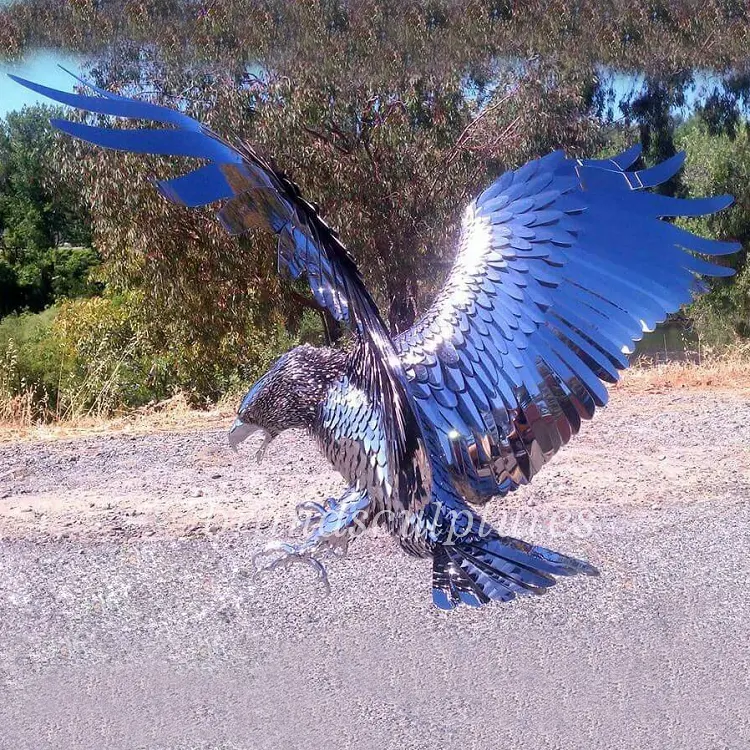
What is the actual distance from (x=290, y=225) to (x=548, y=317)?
56cm

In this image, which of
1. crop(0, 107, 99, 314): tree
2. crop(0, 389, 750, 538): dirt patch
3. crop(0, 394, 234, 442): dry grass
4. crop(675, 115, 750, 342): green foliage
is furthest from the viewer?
crop(0, 107, 99, 314): tree

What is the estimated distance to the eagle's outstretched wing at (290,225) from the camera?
1.27 metres

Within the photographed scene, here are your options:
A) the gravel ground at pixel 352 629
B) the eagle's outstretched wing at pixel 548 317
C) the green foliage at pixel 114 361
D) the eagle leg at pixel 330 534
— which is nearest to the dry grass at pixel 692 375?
the gravel ground at pixel 352 629

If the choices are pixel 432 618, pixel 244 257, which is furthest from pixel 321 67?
pixel 432 618

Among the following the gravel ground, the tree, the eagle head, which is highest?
the tree

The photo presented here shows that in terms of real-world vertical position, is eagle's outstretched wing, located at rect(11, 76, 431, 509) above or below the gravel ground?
above

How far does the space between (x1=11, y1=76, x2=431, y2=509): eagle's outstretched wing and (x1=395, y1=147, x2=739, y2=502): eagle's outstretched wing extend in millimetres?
102

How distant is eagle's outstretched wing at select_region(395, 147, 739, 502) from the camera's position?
1.69 m

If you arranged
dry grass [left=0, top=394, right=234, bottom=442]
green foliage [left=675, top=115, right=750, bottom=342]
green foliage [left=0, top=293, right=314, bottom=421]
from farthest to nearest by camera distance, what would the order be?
1. green foliage [left=675, top=115, right=750, bottom=342]
2. green foliage [left=0, top=293, right=314, bottom=421]
3. dry grass [left=0, top=394, right=234, bottom=442]

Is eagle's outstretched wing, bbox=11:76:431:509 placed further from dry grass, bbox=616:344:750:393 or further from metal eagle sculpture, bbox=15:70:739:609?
dry grass, bbox=616:344:750:393

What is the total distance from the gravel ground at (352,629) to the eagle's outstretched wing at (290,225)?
5.12ft

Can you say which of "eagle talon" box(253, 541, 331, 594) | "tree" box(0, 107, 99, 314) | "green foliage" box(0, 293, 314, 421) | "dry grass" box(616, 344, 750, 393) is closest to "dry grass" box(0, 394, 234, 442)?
"green foliage" box(0, 293, 314, 421)

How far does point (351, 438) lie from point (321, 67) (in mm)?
5799

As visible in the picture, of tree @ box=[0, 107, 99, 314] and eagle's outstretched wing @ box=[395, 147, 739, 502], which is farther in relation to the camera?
tree @ box=[0, 107, 99, 314]
